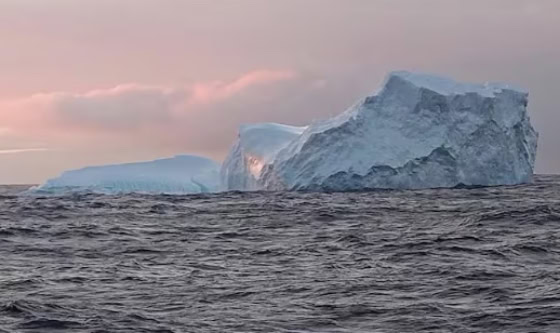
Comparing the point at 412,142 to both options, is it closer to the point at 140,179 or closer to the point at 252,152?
the point at 252,152

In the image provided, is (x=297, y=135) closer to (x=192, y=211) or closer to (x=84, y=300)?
(x=192, y=211)

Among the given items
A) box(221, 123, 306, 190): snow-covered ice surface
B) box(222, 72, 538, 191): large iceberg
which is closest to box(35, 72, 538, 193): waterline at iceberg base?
box(222, 72, 538, 191): large iceberg

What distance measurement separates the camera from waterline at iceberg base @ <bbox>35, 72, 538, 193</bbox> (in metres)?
35.9

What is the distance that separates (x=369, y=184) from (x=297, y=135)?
4.49 m

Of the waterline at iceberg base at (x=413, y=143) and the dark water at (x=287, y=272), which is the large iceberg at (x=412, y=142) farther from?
the dark water at (x=287, y=272)

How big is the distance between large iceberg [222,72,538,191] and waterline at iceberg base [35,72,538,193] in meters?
0.04

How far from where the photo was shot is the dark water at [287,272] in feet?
33.1

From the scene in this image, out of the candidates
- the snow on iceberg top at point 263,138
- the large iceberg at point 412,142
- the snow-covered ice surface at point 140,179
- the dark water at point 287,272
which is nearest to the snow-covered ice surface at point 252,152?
the snow on iceberg top at point 263,138

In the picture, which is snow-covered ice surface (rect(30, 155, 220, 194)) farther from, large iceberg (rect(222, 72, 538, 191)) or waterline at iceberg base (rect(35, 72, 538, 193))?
large iceberg (rect(222, 72, 538, 191))

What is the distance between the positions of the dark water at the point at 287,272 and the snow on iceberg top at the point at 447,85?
12202 mm

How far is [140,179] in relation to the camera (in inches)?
1724

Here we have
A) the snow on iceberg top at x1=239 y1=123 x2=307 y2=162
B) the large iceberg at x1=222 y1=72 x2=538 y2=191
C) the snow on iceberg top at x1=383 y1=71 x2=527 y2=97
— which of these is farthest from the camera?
the snow on iceberg top at x1=239 y1=123 x2=307 y2=162

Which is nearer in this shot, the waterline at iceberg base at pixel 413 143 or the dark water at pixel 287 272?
the dark water at pixel 287 272

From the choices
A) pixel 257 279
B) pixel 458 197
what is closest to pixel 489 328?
pixel 257 279
